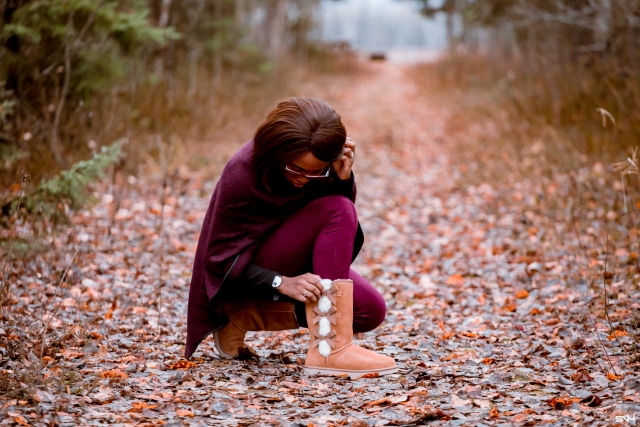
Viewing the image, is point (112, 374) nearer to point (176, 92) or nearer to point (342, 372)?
point (342, 372)

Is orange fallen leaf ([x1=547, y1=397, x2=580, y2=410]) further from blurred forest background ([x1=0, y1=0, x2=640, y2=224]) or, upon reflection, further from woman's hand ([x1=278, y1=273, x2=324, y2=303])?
blurred forest background ([x1=0, y1=0, x2=640, y2=224])

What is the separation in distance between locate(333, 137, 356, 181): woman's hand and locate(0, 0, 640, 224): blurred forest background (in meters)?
1.45

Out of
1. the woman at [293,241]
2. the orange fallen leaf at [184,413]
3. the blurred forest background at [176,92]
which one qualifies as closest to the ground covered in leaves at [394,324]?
the orange fallen leaf at [184,413]

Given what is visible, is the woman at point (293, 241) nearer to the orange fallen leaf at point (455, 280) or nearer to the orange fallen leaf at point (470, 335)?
the orange fallen leaf at point (470, 335)

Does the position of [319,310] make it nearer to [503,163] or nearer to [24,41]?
[24,41]

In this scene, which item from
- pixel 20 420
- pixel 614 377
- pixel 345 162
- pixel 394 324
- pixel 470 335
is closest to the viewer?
pixel 20 420

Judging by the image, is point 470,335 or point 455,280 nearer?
point 470,335

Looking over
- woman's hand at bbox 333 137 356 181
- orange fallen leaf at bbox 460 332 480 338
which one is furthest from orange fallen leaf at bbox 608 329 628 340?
woman's hand at bbox 333 137 356 181

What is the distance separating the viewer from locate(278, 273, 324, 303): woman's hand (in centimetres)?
339

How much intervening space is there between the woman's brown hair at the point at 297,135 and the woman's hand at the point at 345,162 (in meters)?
0.16

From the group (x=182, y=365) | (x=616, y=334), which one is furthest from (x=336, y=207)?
(x=616, y=334)

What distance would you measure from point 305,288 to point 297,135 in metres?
0.71

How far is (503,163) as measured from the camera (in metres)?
8.97

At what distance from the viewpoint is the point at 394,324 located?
457cm
